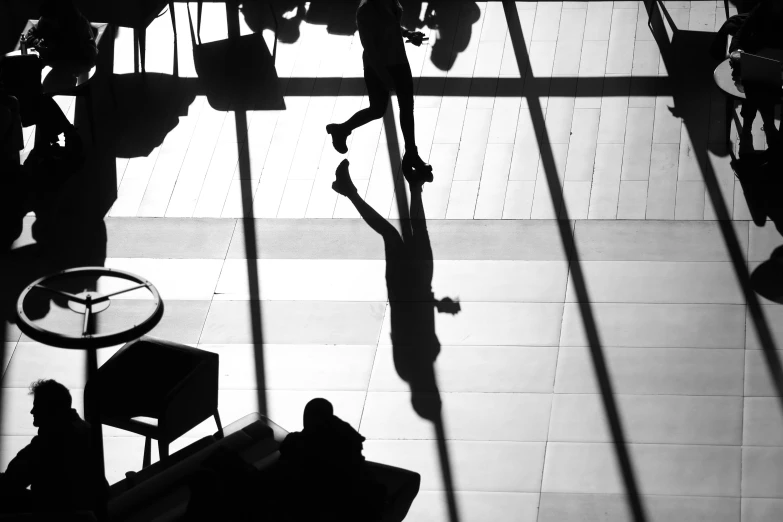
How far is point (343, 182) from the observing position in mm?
7809

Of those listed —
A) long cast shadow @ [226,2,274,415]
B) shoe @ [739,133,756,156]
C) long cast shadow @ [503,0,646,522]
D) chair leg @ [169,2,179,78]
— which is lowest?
shoe @ [739,133,756,156]

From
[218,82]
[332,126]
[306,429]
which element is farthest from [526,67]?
[306,429]

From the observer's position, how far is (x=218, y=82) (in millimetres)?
9109

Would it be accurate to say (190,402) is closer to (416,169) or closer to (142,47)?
(416,169)

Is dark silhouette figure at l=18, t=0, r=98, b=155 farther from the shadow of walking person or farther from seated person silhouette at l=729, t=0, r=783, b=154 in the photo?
seated person silhouette at l=729, t=0, r=783, b=154

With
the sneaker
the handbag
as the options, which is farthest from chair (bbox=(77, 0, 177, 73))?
the sneaker

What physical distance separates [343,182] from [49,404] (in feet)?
11.9

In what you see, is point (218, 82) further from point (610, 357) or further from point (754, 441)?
point (754, 441)

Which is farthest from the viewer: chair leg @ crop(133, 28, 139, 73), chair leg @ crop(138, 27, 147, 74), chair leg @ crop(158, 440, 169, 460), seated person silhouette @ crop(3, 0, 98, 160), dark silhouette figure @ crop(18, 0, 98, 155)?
chair leg @ crop(133, 28, 139, 73)

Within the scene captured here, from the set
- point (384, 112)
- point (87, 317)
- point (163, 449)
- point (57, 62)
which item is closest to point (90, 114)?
point (57, 62)

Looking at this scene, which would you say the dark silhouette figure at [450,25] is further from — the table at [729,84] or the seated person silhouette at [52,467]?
the seated person silhouette at [52,467]

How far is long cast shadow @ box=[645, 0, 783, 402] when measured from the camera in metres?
6.22

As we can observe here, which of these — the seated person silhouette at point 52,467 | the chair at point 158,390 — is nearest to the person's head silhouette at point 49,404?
the seated person silhouette at point 52,467

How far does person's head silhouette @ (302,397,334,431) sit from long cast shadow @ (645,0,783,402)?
8.68 ft
